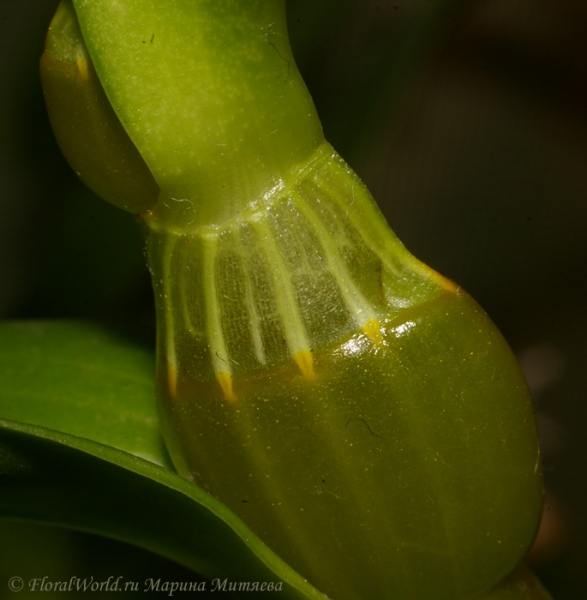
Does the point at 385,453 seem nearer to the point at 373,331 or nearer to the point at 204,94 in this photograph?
the point at 373,331

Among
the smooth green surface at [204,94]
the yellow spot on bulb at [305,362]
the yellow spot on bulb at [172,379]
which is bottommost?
the yellow spot on bulb at [172,379]

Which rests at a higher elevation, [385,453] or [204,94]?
[204,94]

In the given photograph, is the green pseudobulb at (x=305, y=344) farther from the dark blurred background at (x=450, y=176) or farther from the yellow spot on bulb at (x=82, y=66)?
the dark blurred background at (x=450, y=176)
